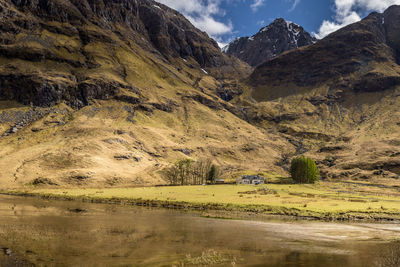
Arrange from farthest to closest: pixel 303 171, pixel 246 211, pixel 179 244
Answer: pixel 303 171
pixel 246 211
pixel 179 244

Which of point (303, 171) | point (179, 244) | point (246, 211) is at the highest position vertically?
point (303, 171)

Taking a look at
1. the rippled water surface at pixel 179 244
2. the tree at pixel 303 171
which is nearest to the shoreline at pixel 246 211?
the rippled water surface at pixel 179 244

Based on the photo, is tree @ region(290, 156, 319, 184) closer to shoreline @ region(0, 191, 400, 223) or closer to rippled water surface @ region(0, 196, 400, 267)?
shoreline @ region(0, 191, 400, 223)

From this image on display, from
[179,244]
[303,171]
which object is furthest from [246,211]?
[303,171]

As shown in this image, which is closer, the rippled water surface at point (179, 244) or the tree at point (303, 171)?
the rippled water surface at point (179, 244)

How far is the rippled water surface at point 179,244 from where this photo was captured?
82.5ft

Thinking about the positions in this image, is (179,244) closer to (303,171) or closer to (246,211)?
(246,211)

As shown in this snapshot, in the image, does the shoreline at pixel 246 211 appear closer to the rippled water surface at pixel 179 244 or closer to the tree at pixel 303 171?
the rippled water surface at pixel 179 244

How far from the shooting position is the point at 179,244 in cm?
3194

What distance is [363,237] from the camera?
3975cm

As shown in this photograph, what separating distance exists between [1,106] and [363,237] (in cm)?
21597

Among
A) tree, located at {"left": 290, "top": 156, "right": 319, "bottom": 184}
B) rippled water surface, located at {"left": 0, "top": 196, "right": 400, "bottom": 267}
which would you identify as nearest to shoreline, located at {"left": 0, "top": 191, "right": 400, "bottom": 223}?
rippled water surface, located at {"left": 0, "top": 196, "right": 400, "bottom": 267}

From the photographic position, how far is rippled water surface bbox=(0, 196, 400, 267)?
25141 millimetres

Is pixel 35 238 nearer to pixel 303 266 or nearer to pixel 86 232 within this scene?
pixel 86 232
